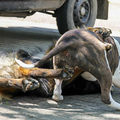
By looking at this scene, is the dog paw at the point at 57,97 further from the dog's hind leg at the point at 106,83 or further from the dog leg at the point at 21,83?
the dog's hind leg at the point at 106,83

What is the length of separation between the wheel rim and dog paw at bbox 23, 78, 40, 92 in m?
3.96

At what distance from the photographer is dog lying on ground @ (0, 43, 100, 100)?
3.16 meters

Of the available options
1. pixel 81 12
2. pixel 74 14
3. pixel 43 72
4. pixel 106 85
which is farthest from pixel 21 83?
pixel 81 12

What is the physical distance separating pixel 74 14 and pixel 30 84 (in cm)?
406

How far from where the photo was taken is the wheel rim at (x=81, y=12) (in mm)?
6858

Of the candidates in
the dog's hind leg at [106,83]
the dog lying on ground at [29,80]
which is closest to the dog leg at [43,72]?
the dog lying on ground at [29,80]

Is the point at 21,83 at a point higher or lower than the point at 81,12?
lower

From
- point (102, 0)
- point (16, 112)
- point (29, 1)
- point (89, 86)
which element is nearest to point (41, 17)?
point (102, 0)

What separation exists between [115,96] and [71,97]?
1.74 feet

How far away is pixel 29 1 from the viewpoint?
593cm

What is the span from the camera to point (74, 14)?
22.6ft

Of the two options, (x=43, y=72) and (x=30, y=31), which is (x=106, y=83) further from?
(x=30, y=31)

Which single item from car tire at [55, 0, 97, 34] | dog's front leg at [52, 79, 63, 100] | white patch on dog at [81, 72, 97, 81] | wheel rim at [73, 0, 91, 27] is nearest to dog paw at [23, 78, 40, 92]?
dog's front leg at [52, 79, 63, 100]

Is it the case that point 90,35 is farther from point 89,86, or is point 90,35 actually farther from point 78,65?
point 89,86
